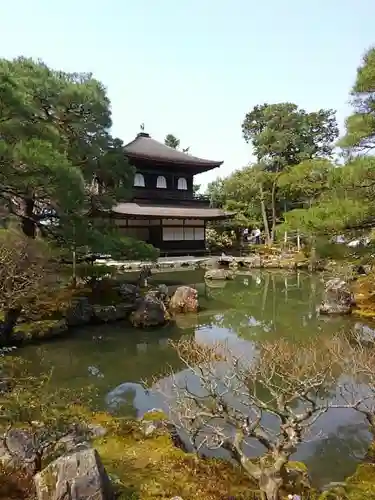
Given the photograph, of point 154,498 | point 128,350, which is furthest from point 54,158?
point 154,498

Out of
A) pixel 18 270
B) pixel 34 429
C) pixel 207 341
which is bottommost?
pixel 207 341

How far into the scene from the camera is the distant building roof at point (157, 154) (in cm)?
2481

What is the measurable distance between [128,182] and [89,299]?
4.16 meters

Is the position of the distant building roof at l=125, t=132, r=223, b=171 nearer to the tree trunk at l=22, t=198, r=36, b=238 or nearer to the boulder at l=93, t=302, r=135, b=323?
the tree trunk at l=22, t=198, r=36, b=238

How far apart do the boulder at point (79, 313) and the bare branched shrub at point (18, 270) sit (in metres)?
1.33

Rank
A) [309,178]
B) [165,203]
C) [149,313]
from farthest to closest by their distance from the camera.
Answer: [165,203] → [309,178] → [149,313]

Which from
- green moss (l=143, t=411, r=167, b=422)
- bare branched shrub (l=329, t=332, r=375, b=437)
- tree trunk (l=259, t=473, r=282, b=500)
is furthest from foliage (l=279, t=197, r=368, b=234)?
tree trunk (l=259, t=473, r=282, b=500)

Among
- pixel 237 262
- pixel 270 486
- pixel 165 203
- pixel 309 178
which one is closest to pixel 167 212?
pixel 165 203

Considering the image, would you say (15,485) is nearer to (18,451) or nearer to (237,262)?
(18,451)

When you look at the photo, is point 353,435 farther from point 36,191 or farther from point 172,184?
point 172,184

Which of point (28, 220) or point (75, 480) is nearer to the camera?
point (75, 480)

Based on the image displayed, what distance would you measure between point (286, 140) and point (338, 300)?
22098 mm

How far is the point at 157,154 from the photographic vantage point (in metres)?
25.7

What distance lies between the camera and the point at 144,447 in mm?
4559
